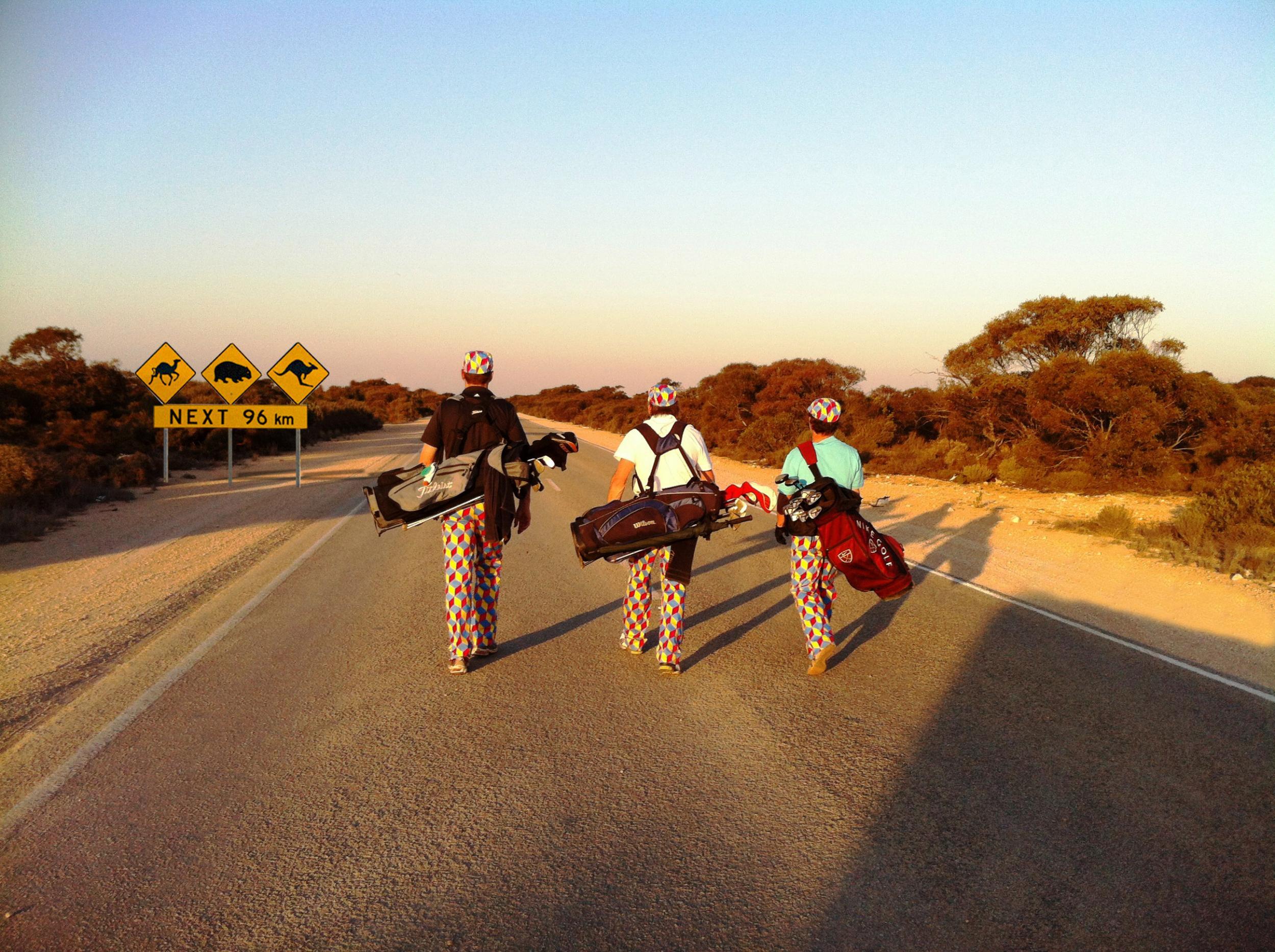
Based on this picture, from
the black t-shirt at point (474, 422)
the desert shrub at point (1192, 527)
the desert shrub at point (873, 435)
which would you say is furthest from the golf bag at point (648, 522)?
the desert shrub at point (873, 435)

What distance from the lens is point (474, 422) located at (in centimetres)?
575

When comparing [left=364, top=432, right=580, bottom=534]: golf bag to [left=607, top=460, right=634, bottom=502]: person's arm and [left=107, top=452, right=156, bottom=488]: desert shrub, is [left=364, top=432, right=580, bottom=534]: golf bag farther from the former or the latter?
[left=107, top=452, right=156, bottom=488]: desert shrub

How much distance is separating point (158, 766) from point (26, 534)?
378 inches

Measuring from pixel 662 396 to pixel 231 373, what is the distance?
52.5ft

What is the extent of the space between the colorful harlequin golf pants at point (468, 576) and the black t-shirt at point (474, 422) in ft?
1.36

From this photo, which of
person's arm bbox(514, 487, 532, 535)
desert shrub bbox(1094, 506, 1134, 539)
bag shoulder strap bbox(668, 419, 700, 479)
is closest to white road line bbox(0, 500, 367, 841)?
person's arm bbox(514, 487, 532, 535)

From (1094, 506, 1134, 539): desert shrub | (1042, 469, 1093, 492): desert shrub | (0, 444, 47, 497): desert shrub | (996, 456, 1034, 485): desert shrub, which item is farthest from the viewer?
(996, 456, 1034, 485): desert shrub

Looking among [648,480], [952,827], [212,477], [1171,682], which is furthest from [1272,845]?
[212,477]

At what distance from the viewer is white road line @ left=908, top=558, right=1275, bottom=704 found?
19.2 feet

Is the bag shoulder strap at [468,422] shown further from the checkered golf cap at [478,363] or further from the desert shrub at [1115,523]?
the desert shrub at [1115,523]

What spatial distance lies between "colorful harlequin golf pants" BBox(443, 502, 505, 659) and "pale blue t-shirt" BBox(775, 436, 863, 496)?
2019 mm

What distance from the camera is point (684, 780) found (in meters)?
4.29

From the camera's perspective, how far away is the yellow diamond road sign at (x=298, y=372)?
65.6 feet

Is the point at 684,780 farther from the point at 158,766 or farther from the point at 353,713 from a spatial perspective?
the point at 158,766
